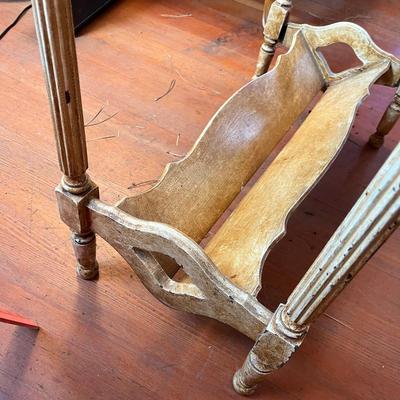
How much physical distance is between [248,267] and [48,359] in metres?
0.47

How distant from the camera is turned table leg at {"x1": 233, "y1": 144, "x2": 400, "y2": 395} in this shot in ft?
1.61

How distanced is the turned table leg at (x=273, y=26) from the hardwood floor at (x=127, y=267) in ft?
0.69

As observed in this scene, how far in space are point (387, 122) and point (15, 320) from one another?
1140 mm

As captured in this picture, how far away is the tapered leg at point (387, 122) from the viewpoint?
135 centimetres

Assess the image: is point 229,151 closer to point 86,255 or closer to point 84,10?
point 86,255

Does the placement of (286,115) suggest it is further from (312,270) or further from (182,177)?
(312,270)

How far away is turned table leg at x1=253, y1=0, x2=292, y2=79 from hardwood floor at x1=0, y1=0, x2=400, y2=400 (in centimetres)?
21

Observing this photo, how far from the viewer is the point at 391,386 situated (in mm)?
A: 1053

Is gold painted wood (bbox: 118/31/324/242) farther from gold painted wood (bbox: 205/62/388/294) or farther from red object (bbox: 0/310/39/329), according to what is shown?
red object (bbox: 0/310/39/329)

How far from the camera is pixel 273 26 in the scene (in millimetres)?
1354

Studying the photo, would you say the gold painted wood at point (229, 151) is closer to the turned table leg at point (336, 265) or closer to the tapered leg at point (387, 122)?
the tapered leg at point (387, 122)

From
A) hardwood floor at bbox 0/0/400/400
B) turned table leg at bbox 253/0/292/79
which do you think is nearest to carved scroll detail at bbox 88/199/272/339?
hardwood floor at bbox 0/0/400/400

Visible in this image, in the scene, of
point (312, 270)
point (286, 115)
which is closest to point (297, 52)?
point (286, 115)

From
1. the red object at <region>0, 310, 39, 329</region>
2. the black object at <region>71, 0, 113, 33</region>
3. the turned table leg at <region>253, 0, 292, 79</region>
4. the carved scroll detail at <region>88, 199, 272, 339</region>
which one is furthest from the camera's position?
the black object at <region>71, 0, 113, 33</region>
